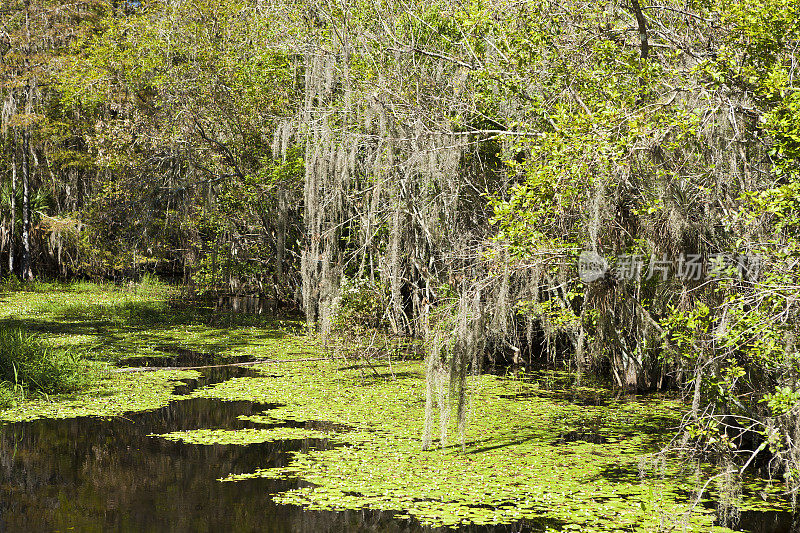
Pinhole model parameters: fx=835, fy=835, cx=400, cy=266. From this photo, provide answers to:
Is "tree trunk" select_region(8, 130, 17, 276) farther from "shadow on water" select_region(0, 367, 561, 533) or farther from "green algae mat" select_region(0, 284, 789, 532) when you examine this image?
"shadow on water" select_region(0, 367, 561, 533)

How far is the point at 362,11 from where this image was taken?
11.5 meters

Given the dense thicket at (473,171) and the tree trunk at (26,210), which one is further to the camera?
the tree trunk at (26,210)

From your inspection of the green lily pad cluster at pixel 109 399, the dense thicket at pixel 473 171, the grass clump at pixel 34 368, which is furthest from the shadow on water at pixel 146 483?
the dense thicket at pixel 473 171

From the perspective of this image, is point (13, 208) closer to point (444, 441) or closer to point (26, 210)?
point (26, 210)

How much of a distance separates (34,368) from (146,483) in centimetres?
354

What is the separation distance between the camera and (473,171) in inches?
404

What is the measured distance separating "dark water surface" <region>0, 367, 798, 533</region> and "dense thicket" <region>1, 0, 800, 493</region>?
1540mm

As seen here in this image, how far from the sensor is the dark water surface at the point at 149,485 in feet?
18.8

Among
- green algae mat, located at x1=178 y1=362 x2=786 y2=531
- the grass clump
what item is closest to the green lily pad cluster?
the grass clump

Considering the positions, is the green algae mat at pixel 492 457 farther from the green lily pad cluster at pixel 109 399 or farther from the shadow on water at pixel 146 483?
the green lily pad cluster at pixel 109 399

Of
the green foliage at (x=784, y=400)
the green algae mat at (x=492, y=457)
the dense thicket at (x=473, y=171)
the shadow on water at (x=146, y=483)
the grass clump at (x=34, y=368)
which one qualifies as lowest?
the shadow on water at (x=146, y=483)

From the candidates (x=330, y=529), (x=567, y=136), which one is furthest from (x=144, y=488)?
(x=567, y=136)

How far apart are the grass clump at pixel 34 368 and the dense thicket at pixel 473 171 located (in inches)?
125

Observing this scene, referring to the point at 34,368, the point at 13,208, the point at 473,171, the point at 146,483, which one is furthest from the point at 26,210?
the point at 146,483
